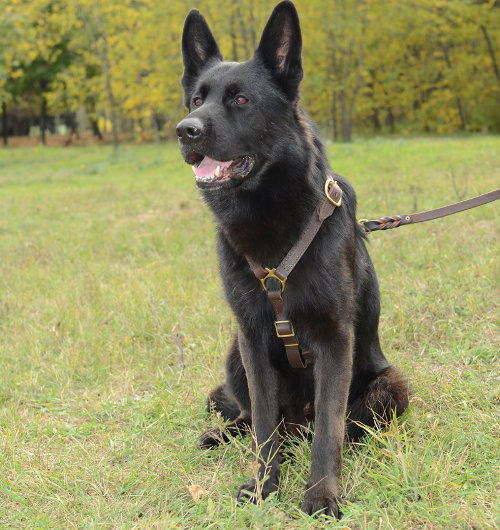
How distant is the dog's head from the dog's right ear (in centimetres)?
21

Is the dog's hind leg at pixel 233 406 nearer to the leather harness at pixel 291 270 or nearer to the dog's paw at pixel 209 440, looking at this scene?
the dog's paw at pixel 209 440

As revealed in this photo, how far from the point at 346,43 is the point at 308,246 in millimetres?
23208

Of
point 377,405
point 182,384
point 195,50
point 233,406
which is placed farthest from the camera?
point 182,384

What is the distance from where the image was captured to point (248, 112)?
7.89 ft

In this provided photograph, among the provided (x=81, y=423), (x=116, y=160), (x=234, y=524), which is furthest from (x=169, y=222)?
(x=116, y=160)

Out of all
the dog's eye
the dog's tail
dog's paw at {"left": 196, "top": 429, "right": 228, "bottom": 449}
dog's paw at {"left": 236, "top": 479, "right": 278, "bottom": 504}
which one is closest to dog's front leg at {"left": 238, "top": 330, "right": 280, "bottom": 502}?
dog's paw at {"left": 236, "top": 479, "right": 278, "bottom": 504}

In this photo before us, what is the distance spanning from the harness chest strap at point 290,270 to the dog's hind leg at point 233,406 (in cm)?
46

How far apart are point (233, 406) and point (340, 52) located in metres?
23.4

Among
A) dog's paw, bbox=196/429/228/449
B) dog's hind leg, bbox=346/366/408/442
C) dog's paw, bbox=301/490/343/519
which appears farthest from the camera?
dog's paw, bbox=196/429/228/449

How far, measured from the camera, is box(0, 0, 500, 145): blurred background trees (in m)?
21.6

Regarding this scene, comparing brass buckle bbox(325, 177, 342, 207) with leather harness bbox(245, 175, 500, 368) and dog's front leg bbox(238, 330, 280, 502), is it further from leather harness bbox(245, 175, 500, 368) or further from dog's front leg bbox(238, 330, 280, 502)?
dog's front leg bbox(238, 330, 280, 502)

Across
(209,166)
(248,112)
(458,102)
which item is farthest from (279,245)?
(458,102)

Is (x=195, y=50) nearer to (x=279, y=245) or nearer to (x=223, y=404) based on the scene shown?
(x=279, y=245)

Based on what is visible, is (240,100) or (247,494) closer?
(247,494)
